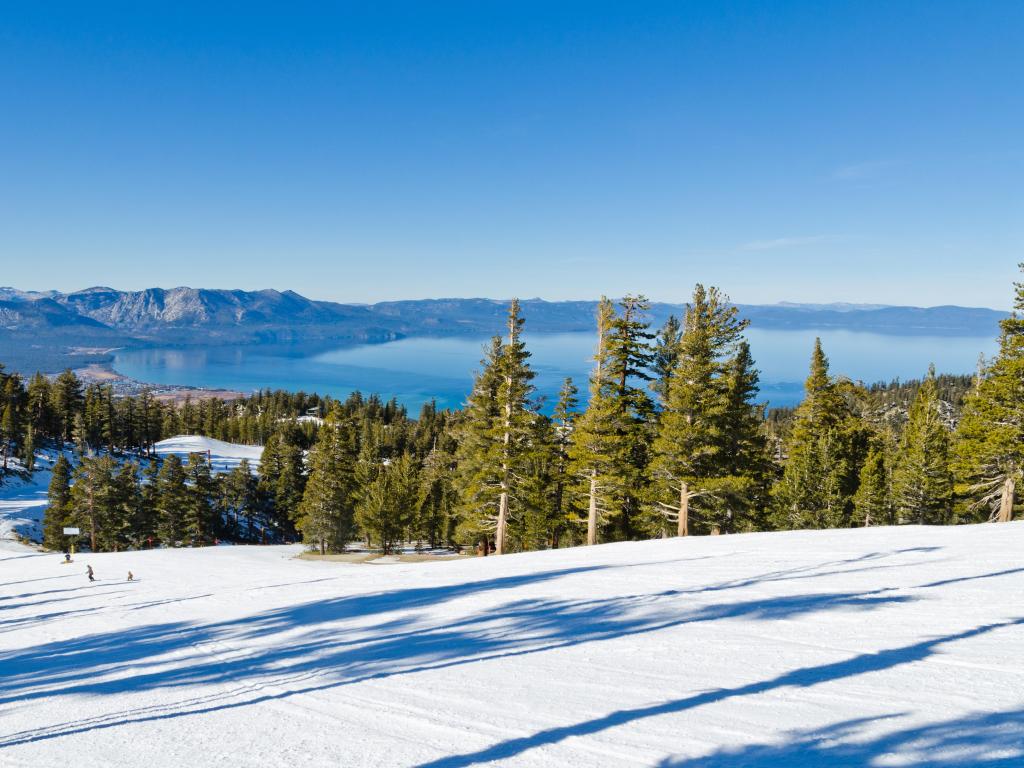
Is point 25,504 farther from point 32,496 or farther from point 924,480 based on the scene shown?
point 924,480

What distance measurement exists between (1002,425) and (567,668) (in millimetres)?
25029

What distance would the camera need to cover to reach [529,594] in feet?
44.3

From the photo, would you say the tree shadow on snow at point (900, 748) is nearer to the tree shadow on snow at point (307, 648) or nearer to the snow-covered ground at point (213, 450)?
the tree shadow on snow at point (307, 648)

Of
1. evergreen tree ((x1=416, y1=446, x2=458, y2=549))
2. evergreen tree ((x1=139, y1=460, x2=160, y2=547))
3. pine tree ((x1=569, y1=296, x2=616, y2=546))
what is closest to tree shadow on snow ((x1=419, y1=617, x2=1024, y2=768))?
pine tree ((x1=569, y1=296, x2=616, y2=546))

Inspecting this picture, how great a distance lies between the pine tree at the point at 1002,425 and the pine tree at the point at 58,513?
199 feet

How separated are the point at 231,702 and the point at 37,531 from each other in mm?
60089

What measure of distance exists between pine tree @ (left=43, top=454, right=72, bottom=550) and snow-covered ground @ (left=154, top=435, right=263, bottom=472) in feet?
112

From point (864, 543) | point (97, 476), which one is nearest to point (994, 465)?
point (864, 543)

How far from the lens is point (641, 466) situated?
25594 mm

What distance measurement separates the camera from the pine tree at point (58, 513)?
45.7m

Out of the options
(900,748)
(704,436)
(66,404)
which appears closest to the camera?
(900,748)

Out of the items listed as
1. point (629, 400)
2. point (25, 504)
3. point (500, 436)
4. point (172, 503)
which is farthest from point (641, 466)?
point (25, 504)

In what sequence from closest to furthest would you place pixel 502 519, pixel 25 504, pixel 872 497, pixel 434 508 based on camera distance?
pixel 502 519
pixel 872 497
pixel 434 508
pixel 25 504

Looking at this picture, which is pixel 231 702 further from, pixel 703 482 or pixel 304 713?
pixel 703 482
